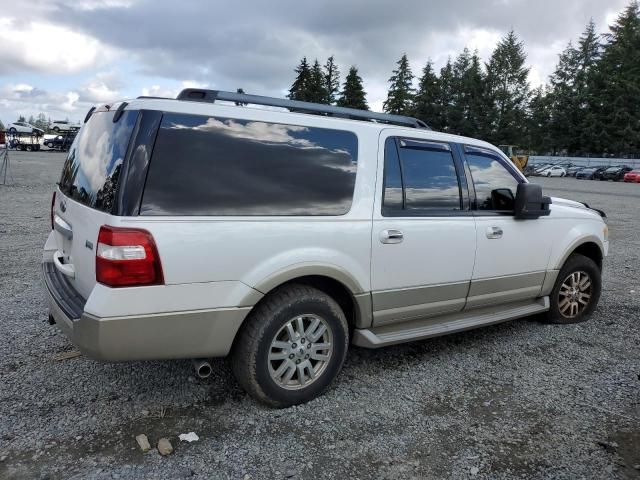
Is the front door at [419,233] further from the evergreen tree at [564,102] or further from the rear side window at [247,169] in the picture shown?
the evergreen tree at [564,102]

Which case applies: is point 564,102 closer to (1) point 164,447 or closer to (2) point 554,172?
(2) point 554,172

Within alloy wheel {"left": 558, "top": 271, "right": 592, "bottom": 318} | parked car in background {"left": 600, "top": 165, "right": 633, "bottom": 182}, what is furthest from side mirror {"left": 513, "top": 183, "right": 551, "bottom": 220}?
parked car in background {"left": 600, "top": 165, "right": 633, "bottom": 182}

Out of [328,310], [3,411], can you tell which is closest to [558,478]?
[328,310]

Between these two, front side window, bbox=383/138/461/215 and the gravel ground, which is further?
front side window, bbox=383/138/461/215

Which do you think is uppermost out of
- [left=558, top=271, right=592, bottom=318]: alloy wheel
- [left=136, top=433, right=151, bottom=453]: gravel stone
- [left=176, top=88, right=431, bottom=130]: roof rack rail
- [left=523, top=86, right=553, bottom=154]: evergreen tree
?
[left=523, top=86, right=553, bottom=154]: evergreen tree

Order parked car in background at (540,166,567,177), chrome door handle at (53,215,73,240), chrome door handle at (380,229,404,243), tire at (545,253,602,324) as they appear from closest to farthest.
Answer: chrome door handle at (53,215,73,240) → chrome door handle at (380,229,404,243) → tire at (545,253,602,324) → parked car in background at (540,166,567,177)

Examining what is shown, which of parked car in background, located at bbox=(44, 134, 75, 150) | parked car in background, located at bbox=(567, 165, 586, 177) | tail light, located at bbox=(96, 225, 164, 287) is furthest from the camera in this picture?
parked car in background, located at bbox=(567, 165, 586, 177)

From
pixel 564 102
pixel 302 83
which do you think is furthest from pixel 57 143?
pixel 564 102

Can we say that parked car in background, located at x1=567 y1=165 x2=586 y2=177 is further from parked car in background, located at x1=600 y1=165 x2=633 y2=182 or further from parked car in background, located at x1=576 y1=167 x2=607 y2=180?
parked car in background, located at x1=600 y1=165 x2=633 y2=182

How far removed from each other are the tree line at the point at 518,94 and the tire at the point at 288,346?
7114cm

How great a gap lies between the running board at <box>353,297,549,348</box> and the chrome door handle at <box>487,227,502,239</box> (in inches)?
25.0

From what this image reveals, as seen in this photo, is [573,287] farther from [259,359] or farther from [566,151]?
[566,151]

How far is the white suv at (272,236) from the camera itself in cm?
264

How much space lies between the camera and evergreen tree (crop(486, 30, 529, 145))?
75812 mm
